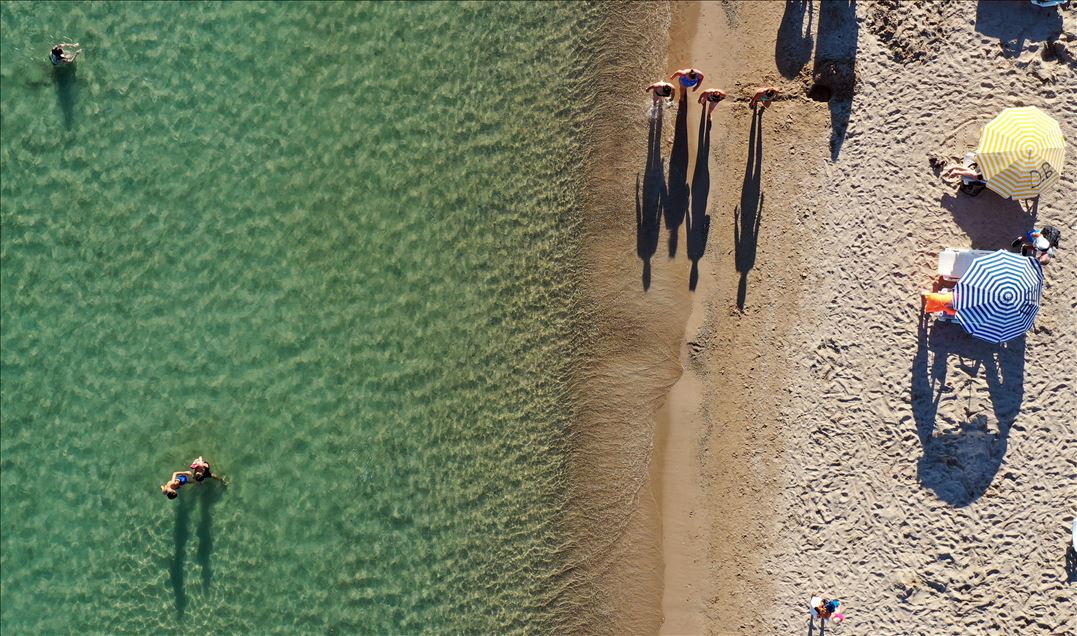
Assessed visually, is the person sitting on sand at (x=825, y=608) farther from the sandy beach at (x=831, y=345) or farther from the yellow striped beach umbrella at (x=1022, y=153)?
the yellow striped beach umbrella at (x=1022, y=153)

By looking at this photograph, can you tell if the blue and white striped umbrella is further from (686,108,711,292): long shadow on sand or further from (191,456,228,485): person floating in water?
(191,456,228,485): person floating in water

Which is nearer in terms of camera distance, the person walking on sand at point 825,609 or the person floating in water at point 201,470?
the person walking on sand at point 825,609

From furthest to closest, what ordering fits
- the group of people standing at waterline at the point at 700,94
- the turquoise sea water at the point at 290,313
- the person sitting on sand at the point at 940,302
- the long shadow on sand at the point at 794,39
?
the turquoise sea water at the point at 290,313 < the long shadow on sand at the point at 794,39 < the group of people standing at waterline at the point at 700,94 < the person sitting on sand at the point at 940,302

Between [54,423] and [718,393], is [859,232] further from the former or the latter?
[54,423]

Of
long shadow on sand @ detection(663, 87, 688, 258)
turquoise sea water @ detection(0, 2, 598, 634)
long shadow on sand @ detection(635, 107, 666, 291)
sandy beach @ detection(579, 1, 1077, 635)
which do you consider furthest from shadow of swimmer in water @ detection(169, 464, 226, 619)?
long shadow on sand @ detection(663, 87, 688, 258)

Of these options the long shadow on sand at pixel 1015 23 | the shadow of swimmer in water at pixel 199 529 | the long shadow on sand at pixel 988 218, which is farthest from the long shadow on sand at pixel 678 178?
the shadow of swimmer in water at pixel 199 529

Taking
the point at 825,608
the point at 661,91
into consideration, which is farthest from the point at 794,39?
the point at 825,608

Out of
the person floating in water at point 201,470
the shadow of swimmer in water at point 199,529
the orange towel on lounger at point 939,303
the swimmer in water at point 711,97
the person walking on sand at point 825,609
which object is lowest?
the person walking on sand at point 825,609

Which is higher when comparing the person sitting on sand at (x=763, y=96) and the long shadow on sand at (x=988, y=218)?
the person sitting on sand at (x=763, y=96)
